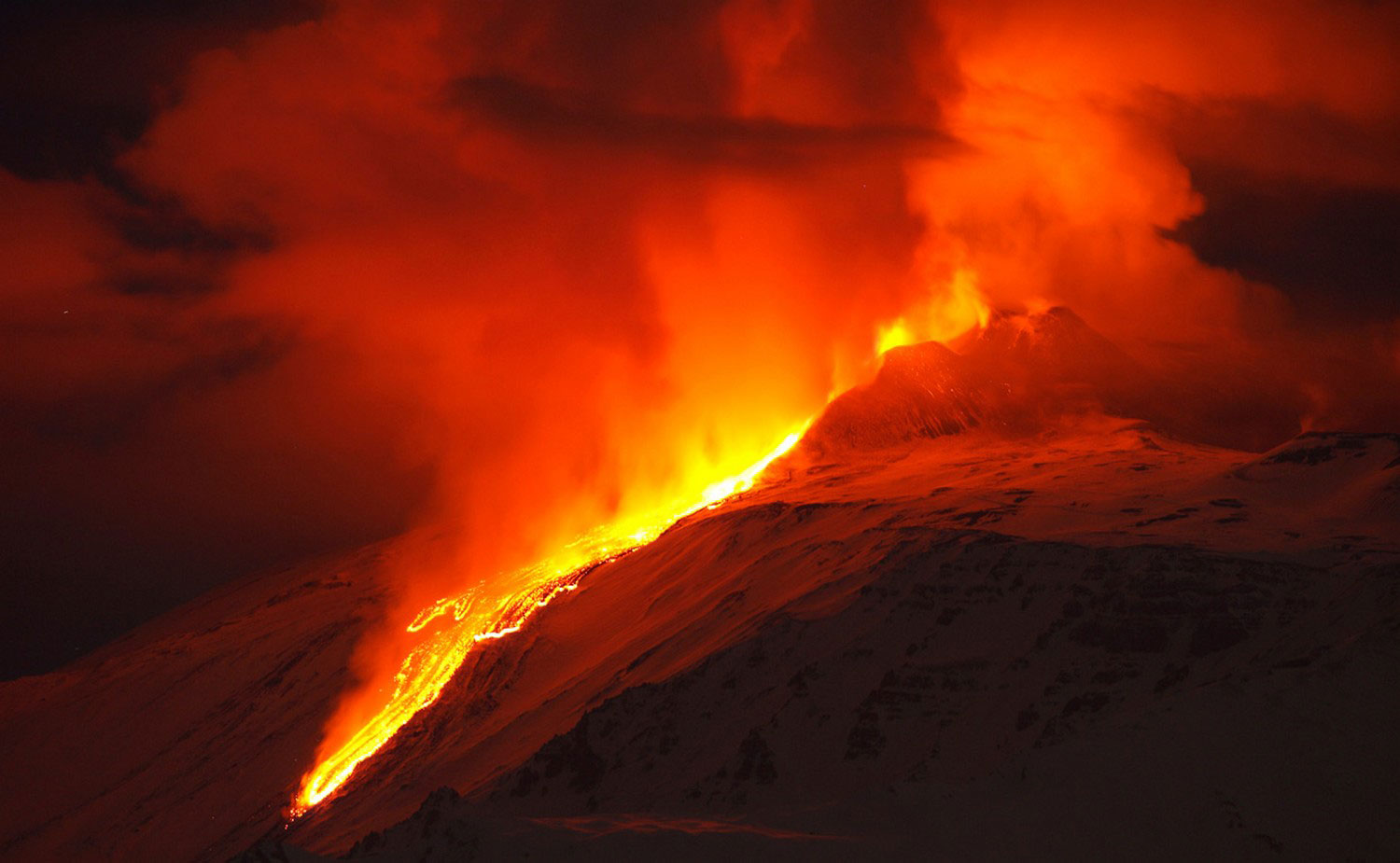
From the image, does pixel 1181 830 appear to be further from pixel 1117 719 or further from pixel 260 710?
pixel 260 710

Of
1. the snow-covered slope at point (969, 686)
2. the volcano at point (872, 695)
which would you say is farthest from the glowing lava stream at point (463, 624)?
the snow-covered slope at point (969, 686)

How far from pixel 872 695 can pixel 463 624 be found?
55.3m

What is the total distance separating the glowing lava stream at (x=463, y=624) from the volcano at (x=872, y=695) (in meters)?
1.94

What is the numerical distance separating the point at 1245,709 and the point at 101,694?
112381 millimetres

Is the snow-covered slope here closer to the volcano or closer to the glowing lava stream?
the volcano

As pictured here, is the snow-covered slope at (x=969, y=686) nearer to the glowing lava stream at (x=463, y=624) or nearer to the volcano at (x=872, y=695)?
the volcano at (x=872, y=695)

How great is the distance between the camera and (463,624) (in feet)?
358

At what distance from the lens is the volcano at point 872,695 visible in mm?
46438

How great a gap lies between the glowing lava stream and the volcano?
1944 mm

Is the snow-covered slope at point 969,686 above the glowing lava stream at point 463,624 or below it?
below

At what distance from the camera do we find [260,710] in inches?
4126

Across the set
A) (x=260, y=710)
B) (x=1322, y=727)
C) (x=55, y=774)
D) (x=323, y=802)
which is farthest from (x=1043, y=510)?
(x=55, y=774)

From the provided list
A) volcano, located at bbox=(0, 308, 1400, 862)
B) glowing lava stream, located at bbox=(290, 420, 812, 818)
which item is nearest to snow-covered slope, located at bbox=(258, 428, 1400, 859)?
volcano, located at bbox=(0, 308, 1400, 862)

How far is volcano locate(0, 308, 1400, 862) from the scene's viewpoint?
46438 mm
